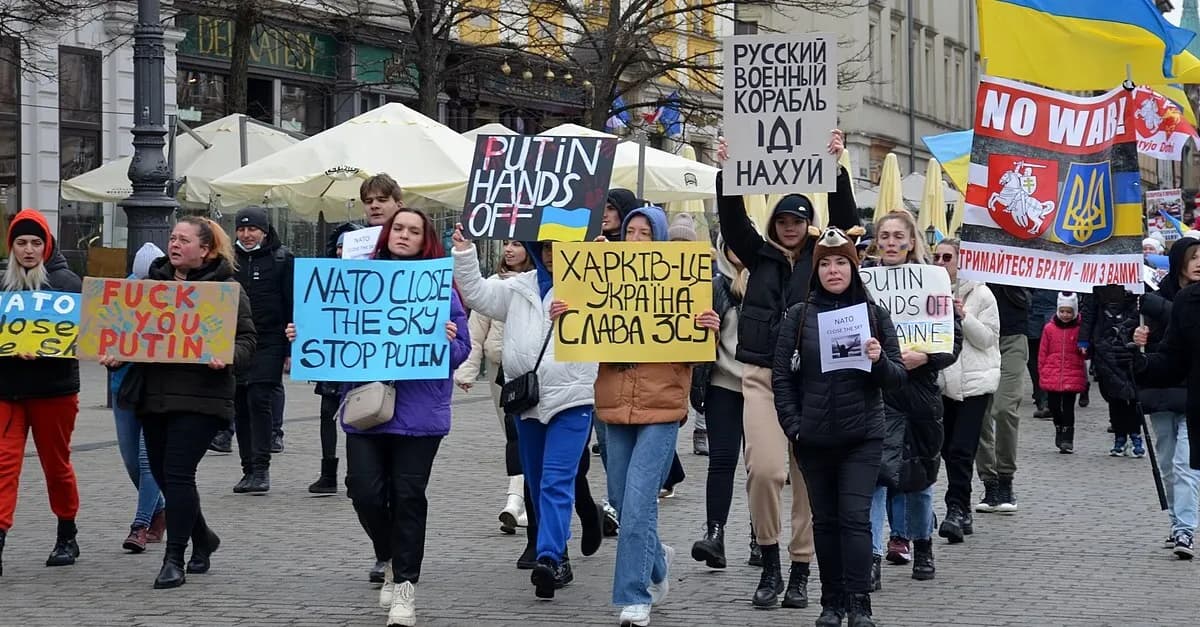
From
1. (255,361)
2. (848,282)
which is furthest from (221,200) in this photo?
(848,282)

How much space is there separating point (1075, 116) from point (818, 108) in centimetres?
177

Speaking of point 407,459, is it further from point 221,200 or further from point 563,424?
point 221,200

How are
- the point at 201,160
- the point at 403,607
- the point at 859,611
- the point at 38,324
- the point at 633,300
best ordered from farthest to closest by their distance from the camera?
1. the point at 201,160
2. the point at 38,324
3. the point at 633,300
4. the point at 403,607
5. the point at 859,611

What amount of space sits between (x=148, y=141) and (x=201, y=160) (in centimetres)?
478

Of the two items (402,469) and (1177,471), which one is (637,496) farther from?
(1177,471)

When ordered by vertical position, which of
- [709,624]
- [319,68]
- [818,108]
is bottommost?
[709,624]

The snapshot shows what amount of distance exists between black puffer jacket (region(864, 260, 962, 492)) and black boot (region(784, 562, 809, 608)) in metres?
0.66

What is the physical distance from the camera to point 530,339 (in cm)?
832

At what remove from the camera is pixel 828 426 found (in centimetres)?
724

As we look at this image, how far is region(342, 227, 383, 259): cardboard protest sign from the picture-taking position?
364 inches

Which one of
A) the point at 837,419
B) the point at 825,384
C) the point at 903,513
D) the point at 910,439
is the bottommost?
the point at 903,513

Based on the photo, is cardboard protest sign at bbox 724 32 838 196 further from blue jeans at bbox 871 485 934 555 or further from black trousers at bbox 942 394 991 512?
black trousers at bbox 942 394 991 512

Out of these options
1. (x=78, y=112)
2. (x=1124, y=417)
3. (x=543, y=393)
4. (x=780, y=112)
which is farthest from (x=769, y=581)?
(x=78, y=112)

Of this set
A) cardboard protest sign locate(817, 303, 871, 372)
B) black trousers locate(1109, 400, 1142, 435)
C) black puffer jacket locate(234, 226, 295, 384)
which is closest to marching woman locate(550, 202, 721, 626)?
cardboard protest sign locate(817, 303, 871, 372)
